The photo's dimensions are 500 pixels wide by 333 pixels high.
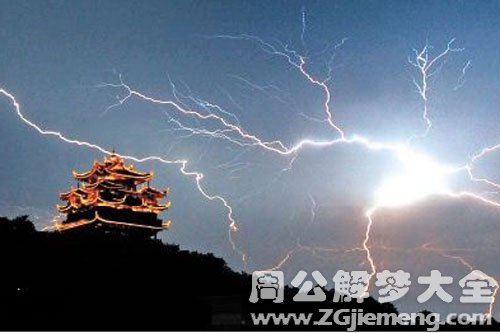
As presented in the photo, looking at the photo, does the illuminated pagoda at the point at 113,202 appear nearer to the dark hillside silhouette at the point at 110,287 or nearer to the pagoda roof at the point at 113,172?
the pagoda roof at the point at 113,172

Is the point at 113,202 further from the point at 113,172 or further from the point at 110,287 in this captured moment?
the point at 110,287

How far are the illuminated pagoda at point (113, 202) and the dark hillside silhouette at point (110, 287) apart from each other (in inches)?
361

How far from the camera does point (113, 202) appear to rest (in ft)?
121

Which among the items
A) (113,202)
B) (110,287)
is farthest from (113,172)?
(110,287)

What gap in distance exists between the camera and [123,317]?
1595 centimetres

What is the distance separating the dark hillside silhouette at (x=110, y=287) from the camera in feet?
49.3

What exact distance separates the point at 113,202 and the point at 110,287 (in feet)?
59.1

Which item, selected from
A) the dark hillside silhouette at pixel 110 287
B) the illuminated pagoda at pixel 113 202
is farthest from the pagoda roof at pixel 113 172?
the dark hillside silhouette at pixel 110 287

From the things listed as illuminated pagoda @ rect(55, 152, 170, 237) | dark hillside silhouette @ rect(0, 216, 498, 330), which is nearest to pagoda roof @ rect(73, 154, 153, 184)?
illuminated pagoda @ rect(55, 152, 170, 237)

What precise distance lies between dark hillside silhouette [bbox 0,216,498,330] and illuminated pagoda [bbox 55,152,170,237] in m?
9.16

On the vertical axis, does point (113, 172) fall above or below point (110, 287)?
above

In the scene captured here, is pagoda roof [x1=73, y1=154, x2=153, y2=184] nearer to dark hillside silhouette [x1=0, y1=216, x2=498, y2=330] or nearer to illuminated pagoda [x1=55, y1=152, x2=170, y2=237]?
illuminated pagoda [x1=55, y1=152, x2=170, y2=237]

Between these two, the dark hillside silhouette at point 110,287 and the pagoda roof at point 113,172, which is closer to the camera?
the dark hillside silhouette at point 110,287

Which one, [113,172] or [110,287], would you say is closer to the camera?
[110,287]
